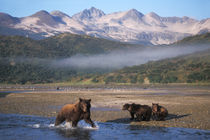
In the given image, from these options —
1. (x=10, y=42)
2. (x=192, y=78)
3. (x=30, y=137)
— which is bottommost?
(x=30, y=137)

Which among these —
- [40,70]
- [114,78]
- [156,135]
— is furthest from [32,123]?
[40,70]

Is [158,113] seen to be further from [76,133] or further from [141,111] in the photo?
[76,133]

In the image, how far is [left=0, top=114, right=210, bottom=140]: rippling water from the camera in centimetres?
1736

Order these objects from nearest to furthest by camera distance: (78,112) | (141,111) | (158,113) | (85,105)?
(85,105), (78,112), (141,111), (158,113)

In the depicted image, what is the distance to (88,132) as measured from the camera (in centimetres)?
1869

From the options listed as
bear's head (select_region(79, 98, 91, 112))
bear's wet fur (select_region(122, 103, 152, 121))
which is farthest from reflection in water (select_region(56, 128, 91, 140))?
bear's wet fur (select_region(122, 103, 152, 121))

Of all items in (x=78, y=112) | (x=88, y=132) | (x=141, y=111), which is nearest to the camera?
(x=78, y=112)

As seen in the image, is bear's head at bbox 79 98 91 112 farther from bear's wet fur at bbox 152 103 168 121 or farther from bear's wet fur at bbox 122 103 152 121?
bear's wet fur at bbox 152 103 168 121

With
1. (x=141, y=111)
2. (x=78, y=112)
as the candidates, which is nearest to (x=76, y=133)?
(x=78, y=112)

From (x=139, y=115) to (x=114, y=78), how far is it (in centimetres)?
12893

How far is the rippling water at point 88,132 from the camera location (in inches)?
683

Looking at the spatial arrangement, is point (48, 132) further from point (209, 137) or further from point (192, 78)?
point (192, 78)

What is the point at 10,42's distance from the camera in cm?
19788

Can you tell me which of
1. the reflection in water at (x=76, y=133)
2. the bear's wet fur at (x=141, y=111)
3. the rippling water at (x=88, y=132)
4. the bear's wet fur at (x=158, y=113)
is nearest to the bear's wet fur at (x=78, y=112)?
the reflection in water at (x=76, y=133)
